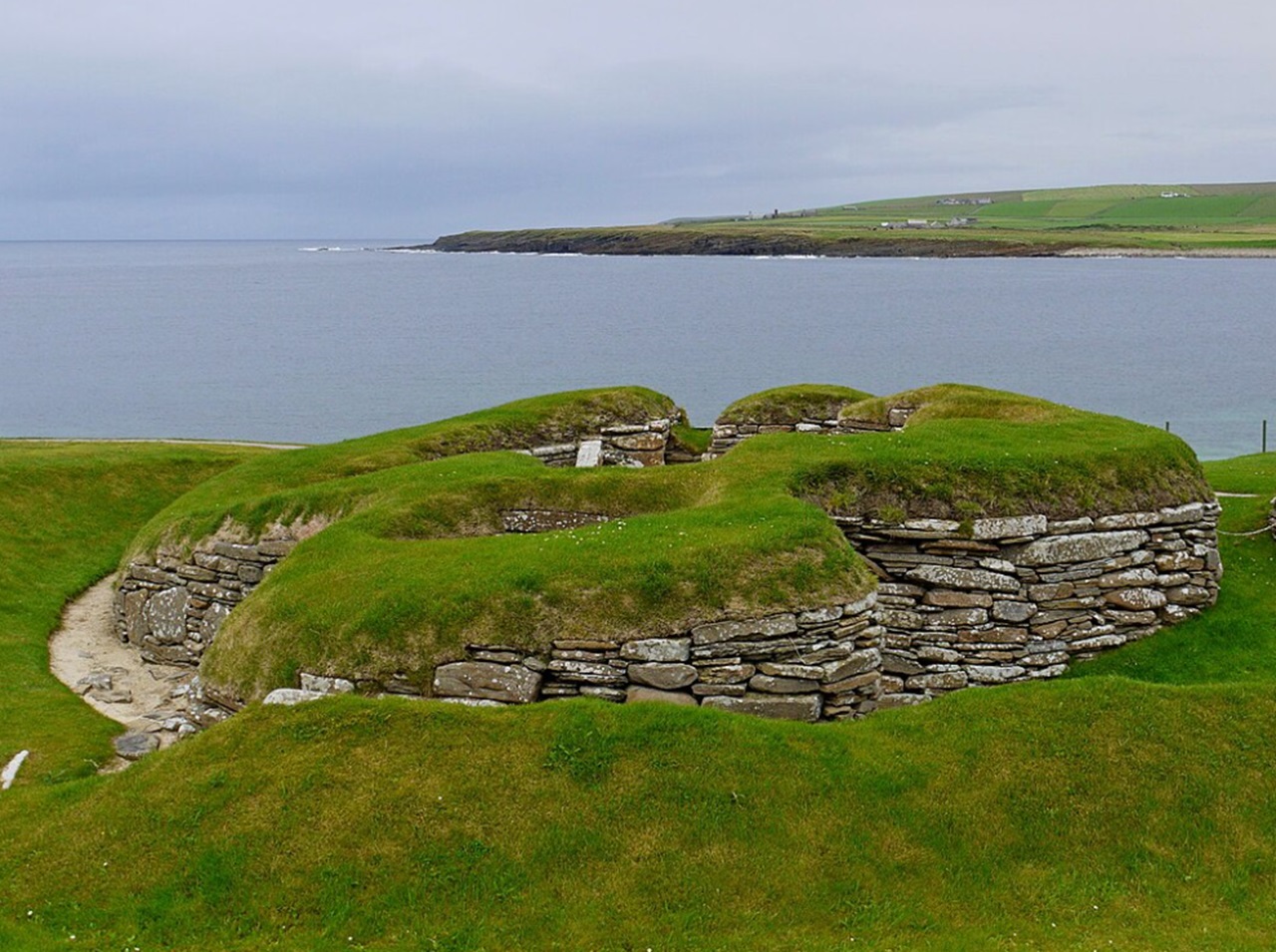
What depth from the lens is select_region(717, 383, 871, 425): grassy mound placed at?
3086 centimetres

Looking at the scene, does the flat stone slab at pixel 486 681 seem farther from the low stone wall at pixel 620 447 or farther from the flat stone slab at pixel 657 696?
the low stone wall at pixel 620 447

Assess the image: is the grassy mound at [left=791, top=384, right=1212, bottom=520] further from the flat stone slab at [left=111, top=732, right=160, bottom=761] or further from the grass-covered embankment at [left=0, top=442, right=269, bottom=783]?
the grass-covered embankment at [left=0, top=442, right=269, bottom=783]

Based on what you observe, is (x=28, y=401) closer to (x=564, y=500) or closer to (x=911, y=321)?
(x=564, y=500)

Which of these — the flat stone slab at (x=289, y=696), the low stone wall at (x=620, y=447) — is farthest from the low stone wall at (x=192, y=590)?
the low stone wall at (x=620, y=447)

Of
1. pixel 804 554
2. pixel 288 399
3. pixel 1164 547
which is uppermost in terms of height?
pixel 804 554

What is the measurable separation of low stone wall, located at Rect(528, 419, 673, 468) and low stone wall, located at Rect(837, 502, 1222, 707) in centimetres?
1155

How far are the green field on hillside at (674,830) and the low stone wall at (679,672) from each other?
1.16 meters

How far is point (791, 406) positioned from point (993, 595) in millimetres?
14786

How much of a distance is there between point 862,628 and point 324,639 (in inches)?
290

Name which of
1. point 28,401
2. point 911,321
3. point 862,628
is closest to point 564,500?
point 862,628

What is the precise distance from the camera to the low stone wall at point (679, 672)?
1369 cm

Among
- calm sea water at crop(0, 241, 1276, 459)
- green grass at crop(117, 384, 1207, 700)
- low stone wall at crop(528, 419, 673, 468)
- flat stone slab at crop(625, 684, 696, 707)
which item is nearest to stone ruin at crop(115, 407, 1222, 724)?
flat stone slab at crop(625, 684, 696, 707)

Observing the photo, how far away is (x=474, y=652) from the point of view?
1405cm

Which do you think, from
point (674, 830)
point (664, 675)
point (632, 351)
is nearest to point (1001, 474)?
point (664, 675)
